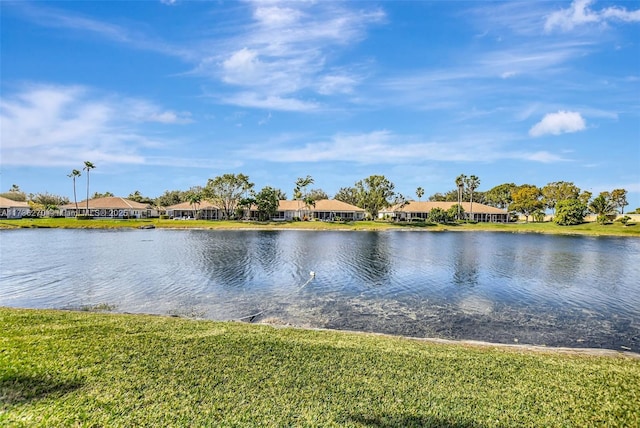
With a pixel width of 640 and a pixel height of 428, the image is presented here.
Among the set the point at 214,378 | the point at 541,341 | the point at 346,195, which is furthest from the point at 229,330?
the point at 346,195

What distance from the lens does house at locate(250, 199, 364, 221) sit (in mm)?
90125

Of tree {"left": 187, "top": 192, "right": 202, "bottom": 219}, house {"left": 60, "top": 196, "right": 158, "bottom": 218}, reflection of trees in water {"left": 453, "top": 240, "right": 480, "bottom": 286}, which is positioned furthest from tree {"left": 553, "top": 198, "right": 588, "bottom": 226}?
house {"left": 60, "top": 196, "right": 158, "bottom": 218}

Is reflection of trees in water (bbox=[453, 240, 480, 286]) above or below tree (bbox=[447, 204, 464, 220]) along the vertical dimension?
below

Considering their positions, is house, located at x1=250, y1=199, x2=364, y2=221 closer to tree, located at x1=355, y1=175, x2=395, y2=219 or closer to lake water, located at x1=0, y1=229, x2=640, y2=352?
tree, located at x1=355, y1=175, x2=395, y2=219

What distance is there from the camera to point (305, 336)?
9430mm

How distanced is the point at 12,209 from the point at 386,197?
3874 inches

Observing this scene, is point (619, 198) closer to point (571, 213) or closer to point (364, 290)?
point (571, 213)

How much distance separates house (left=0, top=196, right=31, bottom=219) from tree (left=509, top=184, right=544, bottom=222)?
431 feet

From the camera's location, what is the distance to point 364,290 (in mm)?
19406

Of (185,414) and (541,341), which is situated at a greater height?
(185,414)

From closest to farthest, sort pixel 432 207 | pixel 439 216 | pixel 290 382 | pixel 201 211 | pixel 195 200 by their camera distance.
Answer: pixel 290 382 < pixel 439 216 < pixel 195 200 < pixel 201 211 < pixel 432 207

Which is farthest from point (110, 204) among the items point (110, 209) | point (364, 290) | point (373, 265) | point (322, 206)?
point (364, 290)

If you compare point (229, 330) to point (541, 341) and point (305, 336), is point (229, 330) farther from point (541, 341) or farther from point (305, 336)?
point (541, 341)

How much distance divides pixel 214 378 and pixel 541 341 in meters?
10.8
